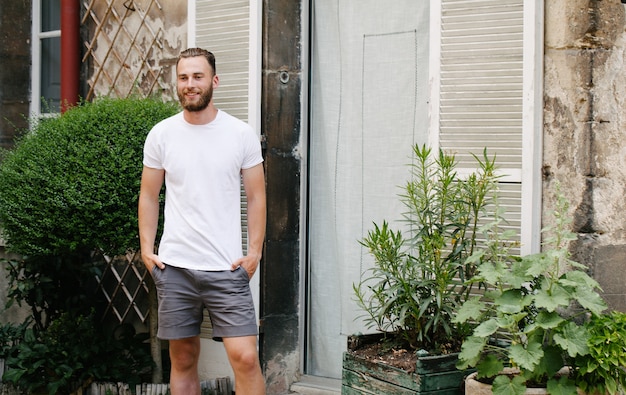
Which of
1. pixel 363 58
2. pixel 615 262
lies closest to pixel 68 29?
pixel 363 58

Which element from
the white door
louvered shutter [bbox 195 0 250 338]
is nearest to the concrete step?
the white door

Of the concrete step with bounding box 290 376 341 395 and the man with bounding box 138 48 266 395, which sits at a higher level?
the man with bounding box 138 48 266 395

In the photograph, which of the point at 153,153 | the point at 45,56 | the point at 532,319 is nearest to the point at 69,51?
the point at 45,56

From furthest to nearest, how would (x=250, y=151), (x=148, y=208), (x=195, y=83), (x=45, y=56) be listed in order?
(x=45, y=56)
(x=148, y=208)
(x=250, y=151)
(x=195, y=83)

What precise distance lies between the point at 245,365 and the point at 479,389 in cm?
101

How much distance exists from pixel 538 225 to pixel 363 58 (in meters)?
1.53

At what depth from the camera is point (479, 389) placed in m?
3.80

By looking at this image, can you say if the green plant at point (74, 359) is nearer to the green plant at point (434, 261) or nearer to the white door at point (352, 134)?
the white door at point (352, 134)

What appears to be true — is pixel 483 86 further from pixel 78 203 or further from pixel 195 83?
pixel 78 203

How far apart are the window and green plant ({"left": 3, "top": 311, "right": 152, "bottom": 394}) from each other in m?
1.85

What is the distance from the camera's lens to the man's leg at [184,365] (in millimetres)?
4215

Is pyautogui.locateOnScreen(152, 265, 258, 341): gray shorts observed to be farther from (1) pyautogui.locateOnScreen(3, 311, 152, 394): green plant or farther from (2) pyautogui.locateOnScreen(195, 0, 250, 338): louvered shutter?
(1) pyautogui.locateOnScreen(3, 311, 152, 394): green plant

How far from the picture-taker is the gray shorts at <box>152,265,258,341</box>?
159 inches

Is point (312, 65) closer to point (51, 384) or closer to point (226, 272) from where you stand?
point (226, 272)
